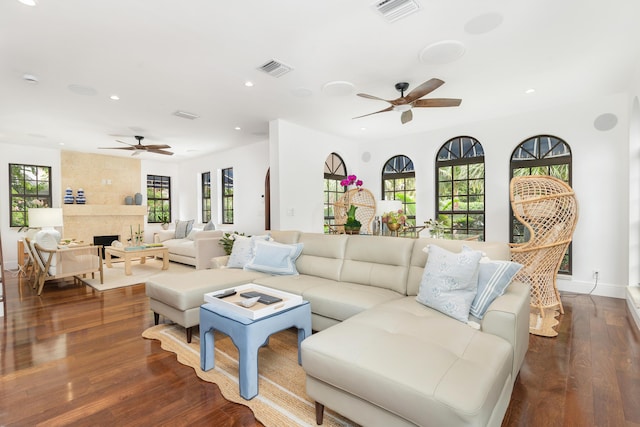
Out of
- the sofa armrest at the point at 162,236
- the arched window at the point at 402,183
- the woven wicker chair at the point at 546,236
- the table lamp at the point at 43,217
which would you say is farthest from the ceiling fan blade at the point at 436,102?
the sofa armrest at the point at 162,236

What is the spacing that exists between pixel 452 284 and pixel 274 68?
273 centimetres

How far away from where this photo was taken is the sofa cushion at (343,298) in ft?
8.00

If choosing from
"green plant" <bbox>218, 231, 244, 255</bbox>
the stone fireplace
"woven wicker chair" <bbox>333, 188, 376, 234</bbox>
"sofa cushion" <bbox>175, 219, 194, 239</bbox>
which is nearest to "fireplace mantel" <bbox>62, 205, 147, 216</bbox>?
the stone fireplace

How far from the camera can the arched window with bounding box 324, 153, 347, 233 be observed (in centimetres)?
652

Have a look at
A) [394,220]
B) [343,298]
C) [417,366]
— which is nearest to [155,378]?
[343,298]

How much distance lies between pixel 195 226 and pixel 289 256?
5.23 m

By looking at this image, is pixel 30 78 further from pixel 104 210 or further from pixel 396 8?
pixel 104 210

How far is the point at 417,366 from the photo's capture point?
1.38 metres

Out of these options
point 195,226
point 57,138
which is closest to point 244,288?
point 195,226

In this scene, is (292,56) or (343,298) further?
(292,56)

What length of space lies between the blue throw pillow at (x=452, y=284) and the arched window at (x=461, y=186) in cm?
326

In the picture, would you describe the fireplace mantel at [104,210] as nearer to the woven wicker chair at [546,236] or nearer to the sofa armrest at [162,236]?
the sofa armrest at [162,236]

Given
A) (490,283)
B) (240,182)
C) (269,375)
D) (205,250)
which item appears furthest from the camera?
(240,182)

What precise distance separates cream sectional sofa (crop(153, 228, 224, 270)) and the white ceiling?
228 cm
